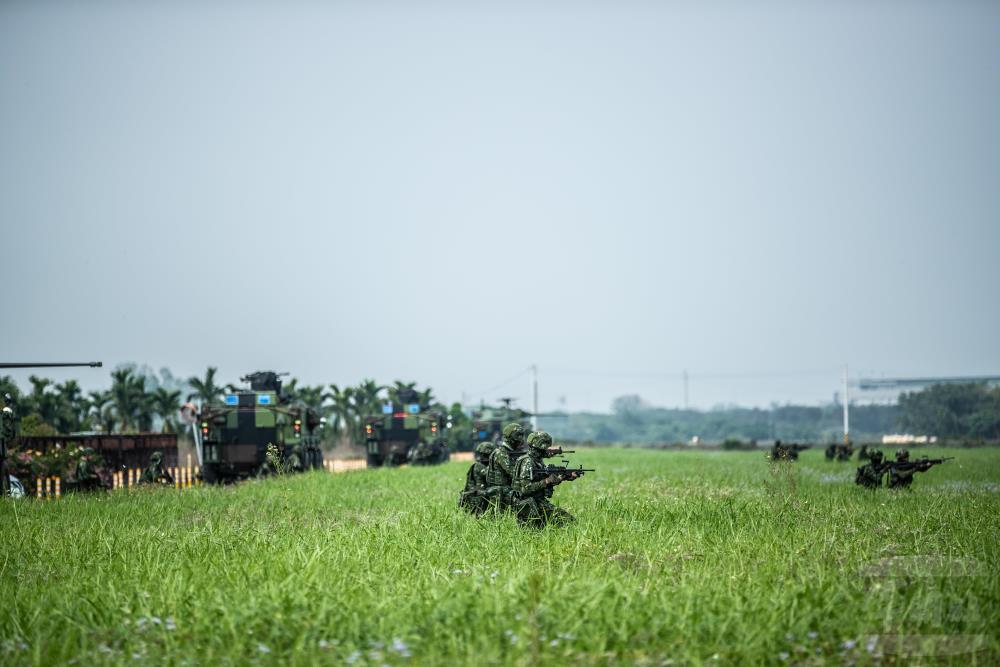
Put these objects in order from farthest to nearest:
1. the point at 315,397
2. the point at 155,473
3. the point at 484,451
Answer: the point at 315,397, the point at 155,473, the point at 484,451

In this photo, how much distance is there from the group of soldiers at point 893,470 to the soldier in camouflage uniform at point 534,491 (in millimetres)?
9792

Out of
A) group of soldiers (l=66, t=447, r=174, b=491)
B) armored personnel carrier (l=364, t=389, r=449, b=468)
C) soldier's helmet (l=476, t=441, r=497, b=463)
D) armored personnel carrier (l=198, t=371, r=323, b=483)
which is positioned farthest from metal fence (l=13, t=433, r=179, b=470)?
soldier's helmet (l=476, t=441, r=497, b=463)

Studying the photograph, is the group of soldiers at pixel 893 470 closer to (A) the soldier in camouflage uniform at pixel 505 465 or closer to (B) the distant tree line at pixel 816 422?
(A) the soldier in camouflage uniform at pixel 505 465

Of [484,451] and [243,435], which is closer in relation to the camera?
[484,451]

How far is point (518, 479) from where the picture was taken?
12.2m

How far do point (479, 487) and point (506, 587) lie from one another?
17.9ft

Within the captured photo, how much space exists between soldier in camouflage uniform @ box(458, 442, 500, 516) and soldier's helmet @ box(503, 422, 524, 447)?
0.53 meters

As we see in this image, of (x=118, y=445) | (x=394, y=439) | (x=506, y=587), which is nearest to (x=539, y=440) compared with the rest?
(x=506, y=587)

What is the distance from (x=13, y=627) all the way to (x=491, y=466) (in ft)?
22.2

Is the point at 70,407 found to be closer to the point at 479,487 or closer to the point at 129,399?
the point at 129,399

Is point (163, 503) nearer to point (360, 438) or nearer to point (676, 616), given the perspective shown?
point (676, 616)

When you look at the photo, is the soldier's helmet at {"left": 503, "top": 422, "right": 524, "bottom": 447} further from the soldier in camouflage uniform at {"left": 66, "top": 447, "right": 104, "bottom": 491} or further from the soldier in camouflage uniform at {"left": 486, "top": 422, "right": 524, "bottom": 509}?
the soldier in camouflage uniform at {"left": 66, "top": 447, "right": 104, "bottom": 491}

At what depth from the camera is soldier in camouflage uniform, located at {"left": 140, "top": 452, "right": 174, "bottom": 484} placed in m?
21.5

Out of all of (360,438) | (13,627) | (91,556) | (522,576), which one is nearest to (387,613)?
(522,576)
